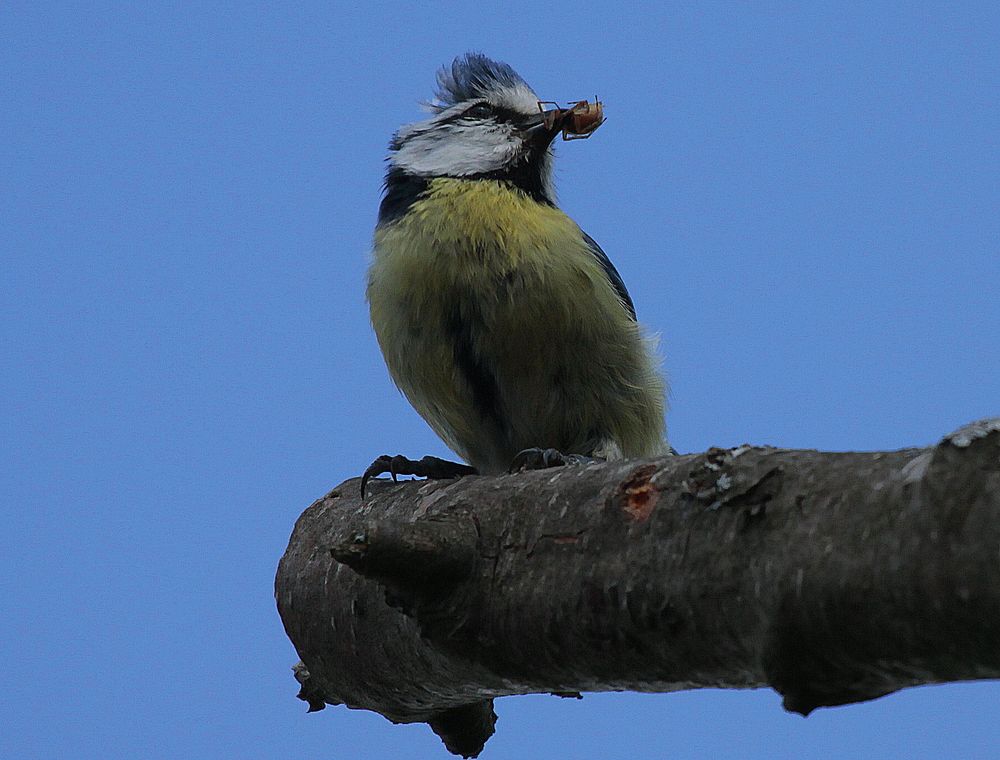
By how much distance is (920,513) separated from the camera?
46.3 inches

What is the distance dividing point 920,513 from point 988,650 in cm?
14

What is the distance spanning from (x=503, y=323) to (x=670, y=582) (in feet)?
3.42

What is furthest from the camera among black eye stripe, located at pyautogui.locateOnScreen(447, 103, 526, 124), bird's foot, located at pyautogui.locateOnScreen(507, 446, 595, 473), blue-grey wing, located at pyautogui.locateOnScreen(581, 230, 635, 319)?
black eye stripe, located at pyautogui.locateOnScreen(447, 103, 526, 124)

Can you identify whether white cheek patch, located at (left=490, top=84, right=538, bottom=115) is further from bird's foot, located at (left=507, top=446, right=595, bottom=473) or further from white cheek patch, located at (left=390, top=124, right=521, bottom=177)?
bird's foot, located at (left=507, top=446, right=595, bottom=473)

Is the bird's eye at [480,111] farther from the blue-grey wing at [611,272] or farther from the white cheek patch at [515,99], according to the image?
the blue-grey wing at [611,272]

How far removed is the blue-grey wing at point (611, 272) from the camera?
267 cm

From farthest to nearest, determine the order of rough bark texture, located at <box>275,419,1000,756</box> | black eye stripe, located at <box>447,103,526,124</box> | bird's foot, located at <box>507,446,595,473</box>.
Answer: black eye stripe, located at <box>447,103,526,124</box>, bird's foot, located at <box>507,446,595,473</box>, rough bark texture, located at <box>275,419,1000,756</box>

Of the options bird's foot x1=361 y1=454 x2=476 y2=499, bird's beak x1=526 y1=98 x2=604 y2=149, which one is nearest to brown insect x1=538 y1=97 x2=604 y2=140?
bird's beak x1=526 y1=98 x2=604 y2=149

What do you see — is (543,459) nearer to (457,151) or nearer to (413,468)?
(413,468)

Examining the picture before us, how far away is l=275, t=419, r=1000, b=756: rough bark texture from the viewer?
116 centimetres

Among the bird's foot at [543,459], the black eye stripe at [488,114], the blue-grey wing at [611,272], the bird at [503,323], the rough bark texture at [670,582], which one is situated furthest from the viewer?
the black eye stripe at [488,114]

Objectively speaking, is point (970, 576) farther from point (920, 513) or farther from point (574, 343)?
point (574, 343)

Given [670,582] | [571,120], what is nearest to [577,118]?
[571,120]

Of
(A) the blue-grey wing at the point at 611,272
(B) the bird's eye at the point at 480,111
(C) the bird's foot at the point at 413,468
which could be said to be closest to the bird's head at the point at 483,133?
(B) the bird's eye at the point at 480,111
